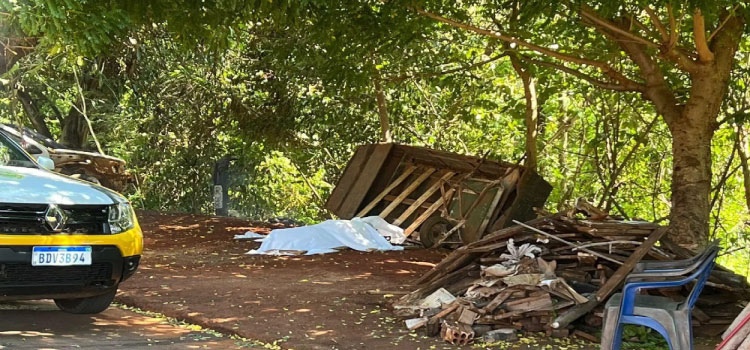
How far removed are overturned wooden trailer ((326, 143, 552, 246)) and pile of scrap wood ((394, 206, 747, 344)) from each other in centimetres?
466

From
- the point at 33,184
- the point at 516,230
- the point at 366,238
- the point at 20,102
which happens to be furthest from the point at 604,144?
the point at 20,102

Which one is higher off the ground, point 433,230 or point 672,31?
point 672,31

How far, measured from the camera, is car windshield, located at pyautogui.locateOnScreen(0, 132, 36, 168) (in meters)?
6.37

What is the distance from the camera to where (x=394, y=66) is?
47.2 ft

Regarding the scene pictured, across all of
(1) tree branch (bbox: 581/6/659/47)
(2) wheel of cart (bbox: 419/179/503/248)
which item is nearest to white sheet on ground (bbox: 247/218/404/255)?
(2) wheel of cart (bbox: 419/179/503/248)

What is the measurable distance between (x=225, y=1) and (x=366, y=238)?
5.33m

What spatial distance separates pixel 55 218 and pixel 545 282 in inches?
144

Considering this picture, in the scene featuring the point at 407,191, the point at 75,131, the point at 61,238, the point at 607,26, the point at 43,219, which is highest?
the point at 607,26

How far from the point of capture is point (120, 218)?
5.86 m

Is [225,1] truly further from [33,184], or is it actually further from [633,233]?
[633,233]

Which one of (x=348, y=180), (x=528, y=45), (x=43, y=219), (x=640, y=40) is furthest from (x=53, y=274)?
(x=348, y=180)

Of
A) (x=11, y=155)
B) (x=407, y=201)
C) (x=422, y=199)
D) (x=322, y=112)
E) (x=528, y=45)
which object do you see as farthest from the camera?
(x=322, y=112)

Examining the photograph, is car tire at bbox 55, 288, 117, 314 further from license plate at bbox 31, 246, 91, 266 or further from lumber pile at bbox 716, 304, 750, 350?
lumber pile at bbox 716, 304, 750, 350

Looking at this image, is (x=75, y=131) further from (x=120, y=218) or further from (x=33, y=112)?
(x=120, y=218)
